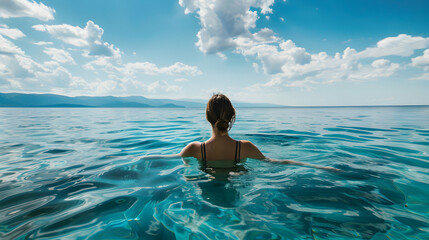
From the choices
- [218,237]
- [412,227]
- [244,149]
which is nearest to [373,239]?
[412,227]

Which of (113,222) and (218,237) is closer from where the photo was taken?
(218,237)

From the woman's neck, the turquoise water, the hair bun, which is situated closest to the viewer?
the turquoise water

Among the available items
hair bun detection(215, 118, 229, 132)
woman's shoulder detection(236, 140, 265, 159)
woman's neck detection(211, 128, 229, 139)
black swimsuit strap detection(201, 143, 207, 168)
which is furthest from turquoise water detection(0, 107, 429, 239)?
hair bun detection(215, 118, 229, 132)

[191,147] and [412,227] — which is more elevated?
[191,147]

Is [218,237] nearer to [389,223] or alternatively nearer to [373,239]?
[373,239]

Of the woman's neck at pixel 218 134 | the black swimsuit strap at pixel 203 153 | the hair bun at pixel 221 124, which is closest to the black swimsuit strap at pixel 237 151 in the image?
the woman's neck at pixel 218 134

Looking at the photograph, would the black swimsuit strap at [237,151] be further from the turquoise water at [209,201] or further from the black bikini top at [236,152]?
the turquoise water at [209,201]

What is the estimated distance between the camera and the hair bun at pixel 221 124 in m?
2.72

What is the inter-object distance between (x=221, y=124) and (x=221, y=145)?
388 mm

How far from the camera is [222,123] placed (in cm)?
273

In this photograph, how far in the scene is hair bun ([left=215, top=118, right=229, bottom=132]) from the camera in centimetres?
272

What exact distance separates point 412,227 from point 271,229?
1413 millimetres

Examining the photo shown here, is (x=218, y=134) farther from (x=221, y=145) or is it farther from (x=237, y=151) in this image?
(x=237, y=151)

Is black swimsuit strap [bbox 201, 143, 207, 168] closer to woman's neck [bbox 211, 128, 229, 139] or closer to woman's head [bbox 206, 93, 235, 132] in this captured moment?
woman's neck [bbox 211, 128, 229, 139]
